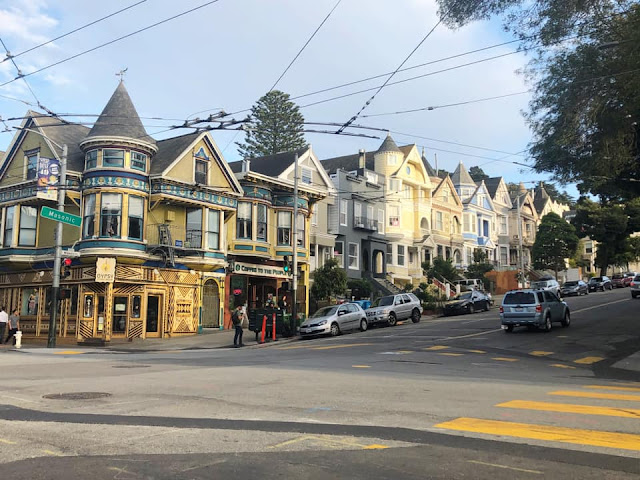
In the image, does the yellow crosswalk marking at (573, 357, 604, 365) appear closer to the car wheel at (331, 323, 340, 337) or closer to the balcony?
the car wheel at (331, 323, 340, 337)

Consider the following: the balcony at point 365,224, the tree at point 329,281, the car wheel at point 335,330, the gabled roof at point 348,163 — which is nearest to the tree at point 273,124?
the gabled roof at point 348,163

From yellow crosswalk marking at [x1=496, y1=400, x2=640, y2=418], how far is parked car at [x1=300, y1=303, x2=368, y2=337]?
65.0ft

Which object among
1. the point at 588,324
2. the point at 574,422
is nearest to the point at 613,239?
the point at 588,324

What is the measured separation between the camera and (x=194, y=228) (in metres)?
33.1

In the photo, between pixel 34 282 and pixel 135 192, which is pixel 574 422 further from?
pixel 34 282

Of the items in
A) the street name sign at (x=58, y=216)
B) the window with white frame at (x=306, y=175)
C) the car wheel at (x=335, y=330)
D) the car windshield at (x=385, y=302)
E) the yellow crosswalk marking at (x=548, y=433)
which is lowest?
the yellow crosswalk marking at (x=548, y=433)

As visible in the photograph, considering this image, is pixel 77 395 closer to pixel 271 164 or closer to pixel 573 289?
pixel 271 164

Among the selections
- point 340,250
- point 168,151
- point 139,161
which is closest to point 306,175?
point 340,250

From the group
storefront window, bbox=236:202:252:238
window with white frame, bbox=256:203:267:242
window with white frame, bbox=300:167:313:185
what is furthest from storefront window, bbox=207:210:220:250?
window with white frame, bbox=300:167:313:185

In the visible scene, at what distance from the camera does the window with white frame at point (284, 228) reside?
38375 mm

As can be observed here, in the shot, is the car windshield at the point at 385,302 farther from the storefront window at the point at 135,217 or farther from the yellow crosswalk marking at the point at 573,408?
the yellow crosswalk marking at the point at 573,408

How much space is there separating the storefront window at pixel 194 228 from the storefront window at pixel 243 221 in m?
3.53

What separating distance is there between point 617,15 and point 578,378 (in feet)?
38.8

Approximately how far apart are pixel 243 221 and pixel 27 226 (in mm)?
11889
